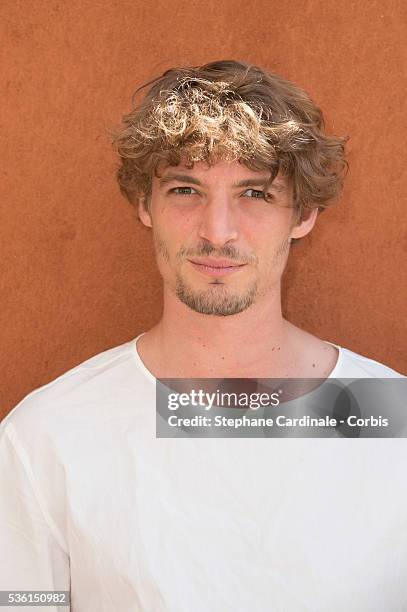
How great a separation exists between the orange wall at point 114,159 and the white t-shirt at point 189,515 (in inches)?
20.6

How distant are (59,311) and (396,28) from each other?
1271 millimetres

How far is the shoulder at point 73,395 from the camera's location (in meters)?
2.22

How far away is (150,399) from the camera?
2.24 m

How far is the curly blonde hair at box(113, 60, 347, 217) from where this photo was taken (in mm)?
2145

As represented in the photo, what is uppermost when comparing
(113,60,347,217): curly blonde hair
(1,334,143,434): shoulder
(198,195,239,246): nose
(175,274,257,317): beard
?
(113,60,347,217): curly blonde hair

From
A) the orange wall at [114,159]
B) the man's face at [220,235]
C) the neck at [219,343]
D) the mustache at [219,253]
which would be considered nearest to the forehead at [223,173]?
the man's face at [220,235]

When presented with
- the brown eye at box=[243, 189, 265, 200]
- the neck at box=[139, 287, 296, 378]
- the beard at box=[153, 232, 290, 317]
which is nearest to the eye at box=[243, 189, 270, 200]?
the brown eye at box=[243, 189, 265, 200]

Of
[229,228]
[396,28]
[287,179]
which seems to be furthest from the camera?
[396,28]

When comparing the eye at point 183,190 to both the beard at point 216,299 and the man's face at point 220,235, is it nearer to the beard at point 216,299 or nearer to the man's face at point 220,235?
the man's face at point 220,235

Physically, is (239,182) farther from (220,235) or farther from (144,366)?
(144,366)

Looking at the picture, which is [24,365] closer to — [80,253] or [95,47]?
[80,253]

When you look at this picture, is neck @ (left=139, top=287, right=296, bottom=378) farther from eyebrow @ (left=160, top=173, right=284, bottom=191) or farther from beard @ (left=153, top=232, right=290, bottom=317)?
eyebrow @ (left=160, top=173, right=284, bottom=191)

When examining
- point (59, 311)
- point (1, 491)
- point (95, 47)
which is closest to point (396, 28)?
point (95, 47)

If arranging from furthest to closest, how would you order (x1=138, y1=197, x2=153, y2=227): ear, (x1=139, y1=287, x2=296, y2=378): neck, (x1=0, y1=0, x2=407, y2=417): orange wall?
1. (x1=0, y1=0, x2=407, y2=417): orange wall
2. (x1=138, y1=197, x2=153, y2=227): ear
3. (x1=139, y1=287, x2=296, y2=378): neck
